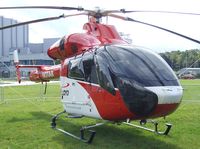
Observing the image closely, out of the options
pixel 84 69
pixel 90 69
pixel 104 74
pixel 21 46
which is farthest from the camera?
pixel 21 46

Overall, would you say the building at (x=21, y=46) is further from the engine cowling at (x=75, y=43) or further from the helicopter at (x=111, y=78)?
the helicopter at (x=111, y=78)

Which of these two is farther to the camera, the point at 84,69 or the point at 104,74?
the point at 84,69

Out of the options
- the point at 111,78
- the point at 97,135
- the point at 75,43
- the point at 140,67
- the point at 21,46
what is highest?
the point at 75,43

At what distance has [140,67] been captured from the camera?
7574mm

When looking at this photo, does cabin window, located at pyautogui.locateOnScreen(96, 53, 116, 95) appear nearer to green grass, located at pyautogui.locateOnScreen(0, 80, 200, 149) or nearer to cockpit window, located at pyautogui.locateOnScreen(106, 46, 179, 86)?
cockpit window, located at pyautogui.locateOnScreen(106, 46, 179, 86)

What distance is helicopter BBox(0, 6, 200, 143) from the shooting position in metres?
7.25

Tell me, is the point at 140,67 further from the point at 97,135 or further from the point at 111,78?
the point at 97,135

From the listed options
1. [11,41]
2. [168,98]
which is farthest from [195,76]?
[168,98]

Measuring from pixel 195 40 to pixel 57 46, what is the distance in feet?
14.4

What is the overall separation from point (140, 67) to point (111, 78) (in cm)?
68

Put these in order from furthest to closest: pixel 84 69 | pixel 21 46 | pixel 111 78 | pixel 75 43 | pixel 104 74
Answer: pixel 21 46 < pixel 75 43 < pixel 84 69 < pixel 104 74 < pixel 111 78

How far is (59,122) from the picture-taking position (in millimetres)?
11898

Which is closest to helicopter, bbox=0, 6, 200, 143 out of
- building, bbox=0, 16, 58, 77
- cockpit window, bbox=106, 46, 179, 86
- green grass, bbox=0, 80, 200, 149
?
cockpit window, bbox=106, 46, 179, 86

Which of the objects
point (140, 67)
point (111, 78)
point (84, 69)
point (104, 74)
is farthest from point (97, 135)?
point (140, 67)
